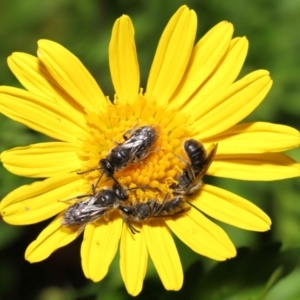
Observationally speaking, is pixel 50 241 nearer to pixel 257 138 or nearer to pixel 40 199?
pixel 40 199

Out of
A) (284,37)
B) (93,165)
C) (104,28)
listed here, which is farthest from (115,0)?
(93,165)

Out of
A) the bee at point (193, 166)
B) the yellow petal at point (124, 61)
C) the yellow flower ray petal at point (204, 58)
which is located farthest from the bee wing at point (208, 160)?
the yellow petal at point (124, 61)

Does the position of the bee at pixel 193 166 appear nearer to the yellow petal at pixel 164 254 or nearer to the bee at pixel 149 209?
the bee at pixel 149 209

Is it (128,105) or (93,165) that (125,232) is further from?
(128,105)

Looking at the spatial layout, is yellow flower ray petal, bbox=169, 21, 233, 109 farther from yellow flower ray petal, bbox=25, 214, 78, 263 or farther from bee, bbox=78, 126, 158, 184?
yellow flower ray petal, bbox=25, 214, 78, 263

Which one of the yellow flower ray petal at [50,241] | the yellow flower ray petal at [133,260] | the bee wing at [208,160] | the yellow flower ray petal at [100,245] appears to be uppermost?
the yellow flower ray petal at [50,241]

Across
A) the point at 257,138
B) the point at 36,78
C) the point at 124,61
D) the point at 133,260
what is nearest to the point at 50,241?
the point at 133,260

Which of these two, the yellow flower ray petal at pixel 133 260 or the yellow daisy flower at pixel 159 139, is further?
the yellow daisy flower at pixel 159 139
